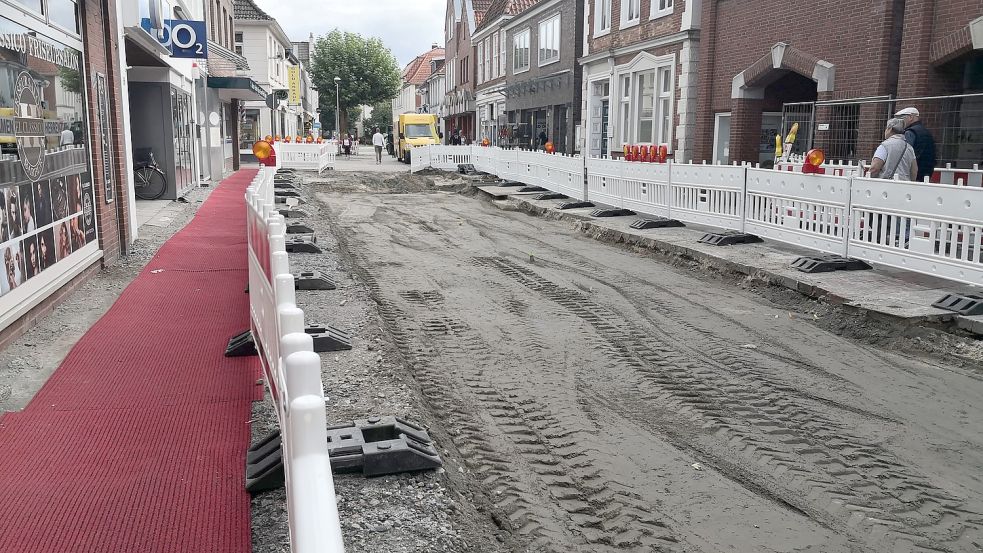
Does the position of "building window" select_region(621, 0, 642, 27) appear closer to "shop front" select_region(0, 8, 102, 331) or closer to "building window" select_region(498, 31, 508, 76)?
"building window" select_region(498, 31, 508, 76)

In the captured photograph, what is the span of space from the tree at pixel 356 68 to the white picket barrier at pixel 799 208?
219 ft

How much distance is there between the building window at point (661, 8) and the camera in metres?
21.9

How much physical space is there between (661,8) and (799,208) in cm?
1394

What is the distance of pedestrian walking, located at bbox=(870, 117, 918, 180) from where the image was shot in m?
9.95

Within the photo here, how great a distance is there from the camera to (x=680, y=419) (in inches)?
189

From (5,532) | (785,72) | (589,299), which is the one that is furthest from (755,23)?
(5,532)

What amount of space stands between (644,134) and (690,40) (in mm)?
3927

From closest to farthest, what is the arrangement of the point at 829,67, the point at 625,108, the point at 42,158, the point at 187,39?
the point at 42,158 → the point at 187,39 → the point at 829,67 → the point at 625,108

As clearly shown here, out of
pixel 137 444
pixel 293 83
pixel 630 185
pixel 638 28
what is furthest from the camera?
pixel 293 83

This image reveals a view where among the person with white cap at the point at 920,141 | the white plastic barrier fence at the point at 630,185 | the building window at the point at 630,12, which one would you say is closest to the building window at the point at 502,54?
the building window at the point at 630,12

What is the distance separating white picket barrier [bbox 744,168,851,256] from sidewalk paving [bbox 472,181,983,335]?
268 millimetres

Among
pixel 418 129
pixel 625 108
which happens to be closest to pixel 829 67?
pixel 625 108

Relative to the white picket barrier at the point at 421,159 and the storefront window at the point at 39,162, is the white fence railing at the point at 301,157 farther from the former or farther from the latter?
the storefront window at the point at 39,162

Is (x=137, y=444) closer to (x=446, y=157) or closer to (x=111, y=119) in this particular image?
(x=111, y=119)
